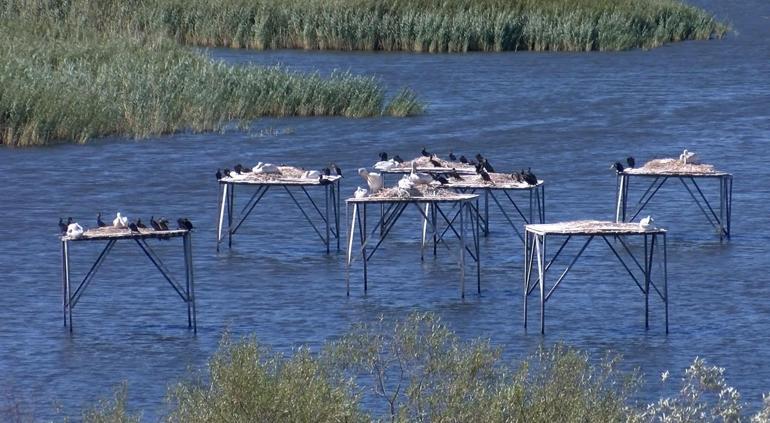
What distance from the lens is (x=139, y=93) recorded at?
3862cm

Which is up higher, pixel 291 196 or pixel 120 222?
pixel 120 222

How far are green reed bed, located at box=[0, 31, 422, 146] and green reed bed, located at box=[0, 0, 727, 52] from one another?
44.8 feet

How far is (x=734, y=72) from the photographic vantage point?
5681 centimetres

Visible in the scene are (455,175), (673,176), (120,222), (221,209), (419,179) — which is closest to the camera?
(120,222)

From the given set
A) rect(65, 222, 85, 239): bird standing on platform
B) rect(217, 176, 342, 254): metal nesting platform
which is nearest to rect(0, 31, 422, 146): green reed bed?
rect(217, 176, 342, 254): metal nesting platform

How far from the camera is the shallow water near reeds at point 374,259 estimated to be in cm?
1831

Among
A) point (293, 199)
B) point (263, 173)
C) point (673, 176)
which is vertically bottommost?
point (293, 199)

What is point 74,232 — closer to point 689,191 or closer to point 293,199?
point 293,199

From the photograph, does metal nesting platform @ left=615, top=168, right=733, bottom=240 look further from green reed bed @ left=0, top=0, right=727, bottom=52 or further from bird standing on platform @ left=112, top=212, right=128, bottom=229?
green reed bed @ left=0, top=0, right=727, bottom=52

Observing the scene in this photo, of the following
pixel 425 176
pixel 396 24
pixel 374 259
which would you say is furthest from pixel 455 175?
pixel 396 24

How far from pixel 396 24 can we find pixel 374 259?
121 ft

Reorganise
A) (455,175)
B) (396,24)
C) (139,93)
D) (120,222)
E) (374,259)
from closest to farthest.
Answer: (120,222)
(455,175)
(374,259)
(139,93)
(396,24)

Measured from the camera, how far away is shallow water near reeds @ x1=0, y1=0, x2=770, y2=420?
60.1 feet

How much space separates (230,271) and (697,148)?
16.8 meters
